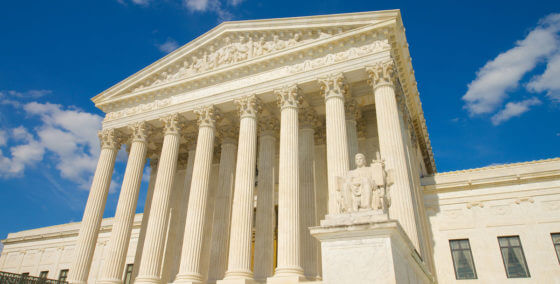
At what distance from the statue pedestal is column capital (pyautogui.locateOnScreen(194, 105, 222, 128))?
19.3 metres

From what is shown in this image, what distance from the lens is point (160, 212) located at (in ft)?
83.8

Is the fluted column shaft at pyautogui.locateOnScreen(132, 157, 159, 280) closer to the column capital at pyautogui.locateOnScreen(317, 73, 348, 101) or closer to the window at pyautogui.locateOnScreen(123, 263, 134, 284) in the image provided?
the window at pyautogui.locateOnScreen(123, 263, 134, 284)

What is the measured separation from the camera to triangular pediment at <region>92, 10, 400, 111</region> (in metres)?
25.0

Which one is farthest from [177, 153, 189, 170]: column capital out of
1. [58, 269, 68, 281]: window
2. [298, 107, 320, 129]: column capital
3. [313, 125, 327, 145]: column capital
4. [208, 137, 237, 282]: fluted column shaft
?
[58, 269, 68, 281]: window

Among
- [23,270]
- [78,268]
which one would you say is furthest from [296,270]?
[23,270]

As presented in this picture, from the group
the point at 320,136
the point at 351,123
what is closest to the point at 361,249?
the point at 351,123

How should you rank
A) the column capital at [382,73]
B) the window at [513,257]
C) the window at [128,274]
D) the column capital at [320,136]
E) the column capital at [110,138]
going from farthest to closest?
1. the window at [128,274]
2. the column capital at [110,138]
3. the column capital at [320,136]
4. the window at [513,257]
5. the column capital at [382,73]

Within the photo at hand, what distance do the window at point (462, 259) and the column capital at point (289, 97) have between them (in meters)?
13.7

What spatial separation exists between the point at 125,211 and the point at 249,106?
36.5ft

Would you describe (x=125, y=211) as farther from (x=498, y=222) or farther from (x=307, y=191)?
(x=498, y=222)

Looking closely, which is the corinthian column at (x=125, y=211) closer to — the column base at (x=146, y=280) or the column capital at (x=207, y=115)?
the column base at (x=146, y=280)

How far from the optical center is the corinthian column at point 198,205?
22828 mm

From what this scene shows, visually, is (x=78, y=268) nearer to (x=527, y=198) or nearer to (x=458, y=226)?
(x=458, y=226)

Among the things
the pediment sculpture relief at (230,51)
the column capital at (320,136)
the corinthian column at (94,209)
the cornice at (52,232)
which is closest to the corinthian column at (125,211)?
the corinthian column at (94,209)
